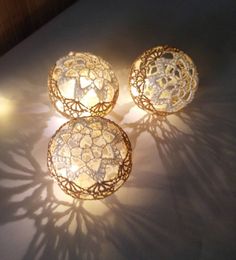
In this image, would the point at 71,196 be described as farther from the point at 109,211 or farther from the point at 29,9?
the point at 29,9

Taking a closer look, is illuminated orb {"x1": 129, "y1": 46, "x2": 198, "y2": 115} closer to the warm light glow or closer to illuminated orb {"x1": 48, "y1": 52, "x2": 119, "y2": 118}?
illuminated orb {"x1": 48, "y1": 52, "x2": 119, "y2": 118}

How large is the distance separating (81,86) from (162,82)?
21cm

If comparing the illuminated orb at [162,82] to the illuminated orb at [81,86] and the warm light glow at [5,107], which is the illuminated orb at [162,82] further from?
the warm light glow at [5,107]

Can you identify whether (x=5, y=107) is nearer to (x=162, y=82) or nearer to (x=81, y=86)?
(x=81, y=86)

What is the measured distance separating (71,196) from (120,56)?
542mm

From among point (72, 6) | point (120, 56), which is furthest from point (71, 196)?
point (72, 6)

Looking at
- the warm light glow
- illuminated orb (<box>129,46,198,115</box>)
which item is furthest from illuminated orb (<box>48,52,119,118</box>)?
the warm light glow

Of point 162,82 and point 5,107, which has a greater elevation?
point 5,107

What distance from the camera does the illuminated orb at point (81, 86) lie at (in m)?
1.07

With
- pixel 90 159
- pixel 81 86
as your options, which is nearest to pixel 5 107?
pixel 81 86

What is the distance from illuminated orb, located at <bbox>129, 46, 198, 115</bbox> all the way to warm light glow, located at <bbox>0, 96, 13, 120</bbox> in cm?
36

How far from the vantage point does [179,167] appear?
1.12 meters

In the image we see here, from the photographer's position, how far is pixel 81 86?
1074mm

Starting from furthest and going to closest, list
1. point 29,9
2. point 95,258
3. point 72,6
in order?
1. point 72,6
2. point 29,9
3. point 95,258
